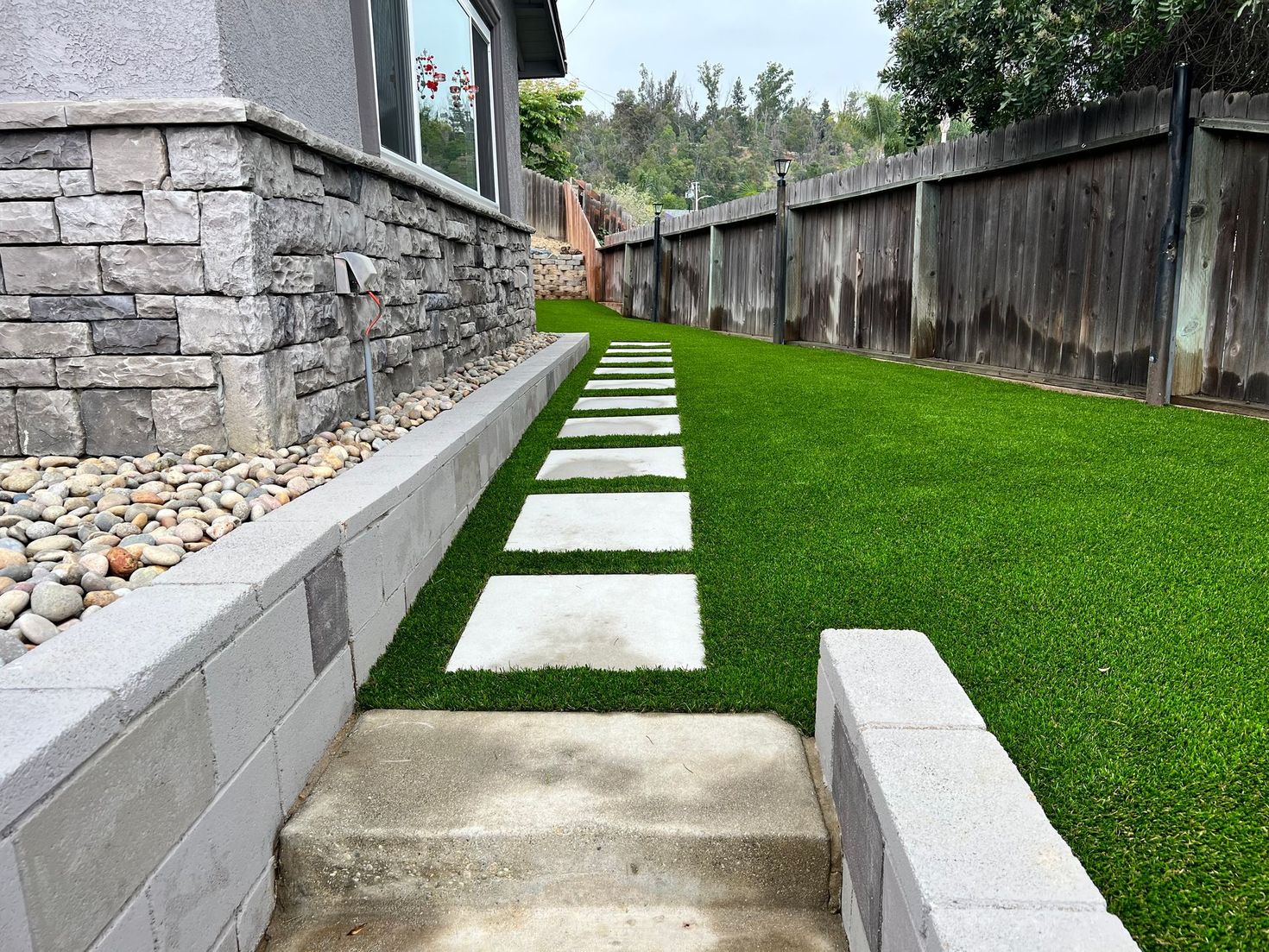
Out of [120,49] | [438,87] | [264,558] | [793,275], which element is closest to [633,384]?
[438,87]

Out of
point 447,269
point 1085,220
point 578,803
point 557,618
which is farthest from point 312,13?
point 1085,220

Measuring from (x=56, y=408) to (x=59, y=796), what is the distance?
2.15 metres

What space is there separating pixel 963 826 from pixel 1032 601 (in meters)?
1.28

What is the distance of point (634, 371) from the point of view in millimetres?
6906

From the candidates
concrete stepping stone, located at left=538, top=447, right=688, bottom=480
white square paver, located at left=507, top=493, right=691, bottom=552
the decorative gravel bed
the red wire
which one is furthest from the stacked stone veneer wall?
the decorative gravel bed

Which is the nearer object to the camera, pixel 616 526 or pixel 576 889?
pixel 576 889

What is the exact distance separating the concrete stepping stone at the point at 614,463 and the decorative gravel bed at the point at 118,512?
0.84 meters

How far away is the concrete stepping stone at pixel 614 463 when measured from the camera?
3.60m

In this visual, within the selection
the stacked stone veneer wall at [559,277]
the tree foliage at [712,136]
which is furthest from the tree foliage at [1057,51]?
the tree foliage at [712,136]

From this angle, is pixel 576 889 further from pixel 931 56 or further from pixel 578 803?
pixel 931 56

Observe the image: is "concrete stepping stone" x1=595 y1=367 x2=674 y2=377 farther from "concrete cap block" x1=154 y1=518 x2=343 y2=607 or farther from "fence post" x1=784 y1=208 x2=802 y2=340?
"concrete cap block" x1=154 y1=518 x2=343 y2=607

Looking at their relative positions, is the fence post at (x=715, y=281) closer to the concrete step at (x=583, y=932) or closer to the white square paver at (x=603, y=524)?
the white square paver at (x=603, y=524)

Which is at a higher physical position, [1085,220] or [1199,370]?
[1085,220]

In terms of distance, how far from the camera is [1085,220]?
5148 millimetres
